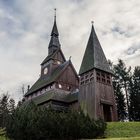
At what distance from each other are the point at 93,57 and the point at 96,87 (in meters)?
4.95

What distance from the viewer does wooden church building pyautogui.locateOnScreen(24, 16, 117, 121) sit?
1331 inches

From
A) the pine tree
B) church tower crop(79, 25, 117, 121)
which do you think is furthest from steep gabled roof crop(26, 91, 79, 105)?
the pine tree

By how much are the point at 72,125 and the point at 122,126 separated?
296 inches

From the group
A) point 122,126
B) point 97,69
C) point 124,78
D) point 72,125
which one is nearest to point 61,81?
point 97,69

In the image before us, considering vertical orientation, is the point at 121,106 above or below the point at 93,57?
below

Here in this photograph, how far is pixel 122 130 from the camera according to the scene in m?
25.4

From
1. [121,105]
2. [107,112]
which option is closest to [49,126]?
[107,112]

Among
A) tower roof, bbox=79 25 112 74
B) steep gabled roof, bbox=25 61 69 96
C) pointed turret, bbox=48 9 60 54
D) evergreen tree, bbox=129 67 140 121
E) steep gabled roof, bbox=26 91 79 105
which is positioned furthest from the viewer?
pointed turret, bbox=48 9 60 54

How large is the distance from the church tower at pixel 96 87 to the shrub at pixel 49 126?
29.8ft

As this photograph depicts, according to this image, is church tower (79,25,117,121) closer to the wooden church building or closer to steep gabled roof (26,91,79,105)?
the wooden church building

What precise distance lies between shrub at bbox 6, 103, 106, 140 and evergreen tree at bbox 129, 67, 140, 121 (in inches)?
910

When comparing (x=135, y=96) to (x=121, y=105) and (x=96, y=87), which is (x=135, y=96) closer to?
(x=121, y=105)

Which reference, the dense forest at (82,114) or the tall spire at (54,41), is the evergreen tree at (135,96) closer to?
the dense forest at (82,114)

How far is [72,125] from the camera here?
71.7 ft
